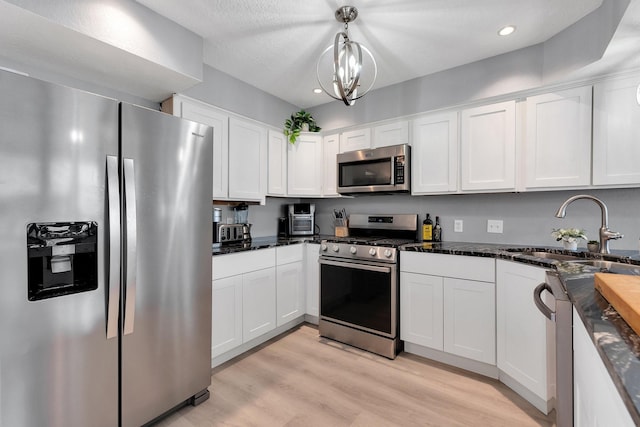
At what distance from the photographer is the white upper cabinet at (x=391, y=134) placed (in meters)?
2.90

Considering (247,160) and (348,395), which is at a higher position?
(247,160)

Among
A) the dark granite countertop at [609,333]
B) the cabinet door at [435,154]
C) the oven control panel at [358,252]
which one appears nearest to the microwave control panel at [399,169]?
the cabinet door at [435,154]

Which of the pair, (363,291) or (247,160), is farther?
(247,160)

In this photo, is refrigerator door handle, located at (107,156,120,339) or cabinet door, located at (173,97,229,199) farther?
cabinet door, located at (173,97,229,199)

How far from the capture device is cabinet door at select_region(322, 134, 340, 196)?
11.0 ft

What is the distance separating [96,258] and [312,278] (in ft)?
6.57

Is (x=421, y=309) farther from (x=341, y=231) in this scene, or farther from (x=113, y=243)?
(x=113, y=243)

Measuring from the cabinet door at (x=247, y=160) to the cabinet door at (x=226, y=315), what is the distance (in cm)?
81

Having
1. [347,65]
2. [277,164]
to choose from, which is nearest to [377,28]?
[347,65]

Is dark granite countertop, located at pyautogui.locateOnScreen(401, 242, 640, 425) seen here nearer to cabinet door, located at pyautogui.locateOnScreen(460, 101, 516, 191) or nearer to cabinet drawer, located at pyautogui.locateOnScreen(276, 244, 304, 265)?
cabinet door, located at pyautogui.locateOnScreen(460, 101, 516, 191)

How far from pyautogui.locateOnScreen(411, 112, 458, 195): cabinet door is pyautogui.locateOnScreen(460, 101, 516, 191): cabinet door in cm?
8

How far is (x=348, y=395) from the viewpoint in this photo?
1985mm

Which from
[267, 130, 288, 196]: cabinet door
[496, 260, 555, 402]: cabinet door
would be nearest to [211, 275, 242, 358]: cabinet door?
[267, 130, 288, 196]: cabinet door

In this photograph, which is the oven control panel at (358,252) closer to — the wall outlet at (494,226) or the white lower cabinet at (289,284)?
the white lower cabinet at (289,284)
